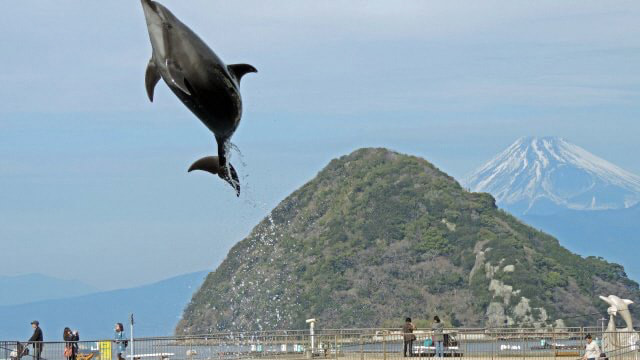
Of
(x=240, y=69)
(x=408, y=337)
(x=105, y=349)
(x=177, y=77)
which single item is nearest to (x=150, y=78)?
(x=240, y=69)

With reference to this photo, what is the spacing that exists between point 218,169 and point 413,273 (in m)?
156

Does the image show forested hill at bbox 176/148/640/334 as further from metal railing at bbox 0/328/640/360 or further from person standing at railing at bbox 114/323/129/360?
person standing at railing at bbox 114/323/129/360

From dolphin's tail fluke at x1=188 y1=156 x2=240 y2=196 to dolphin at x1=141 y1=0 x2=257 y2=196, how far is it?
224 centimetres

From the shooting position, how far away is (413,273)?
182 metres

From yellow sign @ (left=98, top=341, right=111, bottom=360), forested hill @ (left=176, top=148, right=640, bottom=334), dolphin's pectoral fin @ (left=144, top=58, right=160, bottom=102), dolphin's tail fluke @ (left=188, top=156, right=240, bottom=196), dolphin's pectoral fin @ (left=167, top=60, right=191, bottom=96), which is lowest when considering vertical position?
yellow sign @ (left=98, top=341, right=111, bottom=360)

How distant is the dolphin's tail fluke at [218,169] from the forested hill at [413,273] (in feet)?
442

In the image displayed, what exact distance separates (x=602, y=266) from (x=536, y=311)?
2452 cm

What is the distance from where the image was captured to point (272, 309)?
602 feet

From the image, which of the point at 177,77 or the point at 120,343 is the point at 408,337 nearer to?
the point at 120,343

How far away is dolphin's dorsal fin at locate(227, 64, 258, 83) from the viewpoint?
Answer: 25.5 meters

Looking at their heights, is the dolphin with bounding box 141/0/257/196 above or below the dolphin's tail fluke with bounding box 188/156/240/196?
above

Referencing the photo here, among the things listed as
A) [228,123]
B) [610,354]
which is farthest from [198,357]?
[228,123]

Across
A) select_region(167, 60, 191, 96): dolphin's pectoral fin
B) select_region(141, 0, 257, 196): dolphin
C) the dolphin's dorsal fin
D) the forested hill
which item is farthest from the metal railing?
the forested hill

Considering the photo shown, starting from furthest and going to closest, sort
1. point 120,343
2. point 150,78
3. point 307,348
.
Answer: point 307,348
point 120,343
point 150,78
